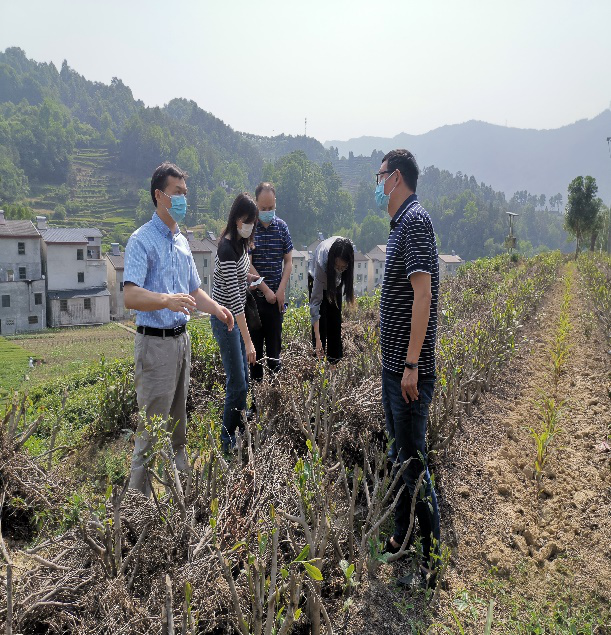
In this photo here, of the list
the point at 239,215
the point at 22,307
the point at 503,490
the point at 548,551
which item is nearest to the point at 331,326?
the point at 239,215

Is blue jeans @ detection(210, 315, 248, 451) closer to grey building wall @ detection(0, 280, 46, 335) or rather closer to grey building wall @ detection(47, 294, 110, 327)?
grey building wall @ detection(0, 280, 46, 335)

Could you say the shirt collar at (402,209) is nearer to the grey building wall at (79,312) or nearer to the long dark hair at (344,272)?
the long dark hair at (344,272)

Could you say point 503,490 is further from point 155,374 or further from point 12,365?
point 12,365

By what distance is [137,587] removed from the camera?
2.08 m

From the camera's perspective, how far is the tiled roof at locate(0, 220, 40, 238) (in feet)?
121

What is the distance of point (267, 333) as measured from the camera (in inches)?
176

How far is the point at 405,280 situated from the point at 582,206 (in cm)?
3812

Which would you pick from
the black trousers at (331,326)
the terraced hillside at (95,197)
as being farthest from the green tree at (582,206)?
the terraced hillside at (95,197)

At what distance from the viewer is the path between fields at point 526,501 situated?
8.64 feet

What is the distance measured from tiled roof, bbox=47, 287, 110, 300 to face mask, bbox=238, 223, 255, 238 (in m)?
38.8

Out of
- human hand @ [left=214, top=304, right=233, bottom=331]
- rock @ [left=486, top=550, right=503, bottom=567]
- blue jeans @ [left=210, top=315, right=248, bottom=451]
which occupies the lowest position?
rock @ [left=486, top=550, right=503, bottom=567]

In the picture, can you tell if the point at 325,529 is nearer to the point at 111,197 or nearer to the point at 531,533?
the point at 531,533

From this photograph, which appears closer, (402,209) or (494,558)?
(402,209)

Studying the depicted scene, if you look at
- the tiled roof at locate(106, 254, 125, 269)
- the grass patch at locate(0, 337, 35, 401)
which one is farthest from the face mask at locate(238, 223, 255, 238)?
the tiled roof at locate(106, 254, 125, 269)
